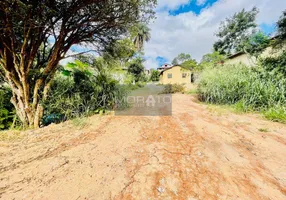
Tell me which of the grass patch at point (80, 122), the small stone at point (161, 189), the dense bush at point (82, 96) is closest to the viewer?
the small stone at point (161, 189)

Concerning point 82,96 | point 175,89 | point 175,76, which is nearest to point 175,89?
point 175,89

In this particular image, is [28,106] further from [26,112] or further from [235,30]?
[235,30]

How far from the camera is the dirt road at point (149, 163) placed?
60.8 inches

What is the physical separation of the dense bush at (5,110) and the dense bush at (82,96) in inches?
35.2

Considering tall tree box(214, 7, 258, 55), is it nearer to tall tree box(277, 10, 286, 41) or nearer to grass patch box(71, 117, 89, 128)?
tall tree box(277, 10, 286, 41)

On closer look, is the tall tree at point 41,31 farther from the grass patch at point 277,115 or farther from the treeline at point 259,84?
the grass patch at point 277,115

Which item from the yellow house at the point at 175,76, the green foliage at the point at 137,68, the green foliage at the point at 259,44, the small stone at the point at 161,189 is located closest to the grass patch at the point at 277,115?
the small stone at the point at 161,189

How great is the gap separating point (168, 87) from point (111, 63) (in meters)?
7.30

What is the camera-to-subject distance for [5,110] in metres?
3.93

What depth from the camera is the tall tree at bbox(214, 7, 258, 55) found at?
21.2 metres

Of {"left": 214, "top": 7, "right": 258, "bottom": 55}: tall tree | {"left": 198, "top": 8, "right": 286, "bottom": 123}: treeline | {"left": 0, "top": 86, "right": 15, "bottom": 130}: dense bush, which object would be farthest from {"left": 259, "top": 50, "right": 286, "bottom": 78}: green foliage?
{"left": 214, "top": 7, "right": 258, "bottom": 55}: tall tree

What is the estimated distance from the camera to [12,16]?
304cm

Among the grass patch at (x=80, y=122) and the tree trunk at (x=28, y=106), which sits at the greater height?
the tree trunk at (x=28, y=106)

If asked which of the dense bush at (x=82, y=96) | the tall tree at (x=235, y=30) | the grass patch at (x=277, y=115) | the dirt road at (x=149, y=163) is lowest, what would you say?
the dirt road at (x=149, y=163)
